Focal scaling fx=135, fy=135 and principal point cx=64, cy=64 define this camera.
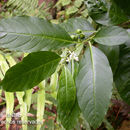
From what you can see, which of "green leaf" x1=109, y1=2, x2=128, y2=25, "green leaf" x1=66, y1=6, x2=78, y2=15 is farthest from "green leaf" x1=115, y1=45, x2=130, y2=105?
"green leaf" x1=66, y1=6, x2=78, y2=15

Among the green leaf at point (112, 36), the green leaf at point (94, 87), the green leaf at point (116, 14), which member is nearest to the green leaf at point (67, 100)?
the green leaf at point (94, 87)

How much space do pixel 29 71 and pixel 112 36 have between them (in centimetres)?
34

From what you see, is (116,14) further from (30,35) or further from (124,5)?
(30,35)

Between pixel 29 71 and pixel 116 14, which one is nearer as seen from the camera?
pixel 29 71

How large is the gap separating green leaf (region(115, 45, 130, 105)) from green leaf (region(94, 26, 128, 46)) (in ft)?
0.50

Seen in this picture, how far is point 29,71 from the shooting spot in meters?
0.47

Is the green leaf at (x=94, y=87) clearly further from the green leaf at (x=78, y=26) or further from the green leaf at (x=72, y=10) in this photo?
the green leaf at (x=72, y=10)

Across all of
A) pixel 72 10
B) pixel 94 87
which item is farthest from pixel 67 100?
pixel 72 10

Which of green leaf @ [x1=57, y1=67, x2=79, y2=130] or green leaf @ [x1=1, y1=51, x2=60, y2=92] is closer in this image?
green leaf @ [x1=1, y1=51, x2=60, y2=92]

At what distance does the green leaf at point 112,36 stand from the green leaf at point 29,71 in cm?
21

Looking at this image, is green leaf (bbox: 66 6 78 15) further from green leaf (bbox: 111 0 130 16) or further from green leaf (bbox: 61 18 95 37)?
green leaf (bbox: 111 0 130 16)

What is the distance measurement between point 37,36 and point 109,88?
332mm

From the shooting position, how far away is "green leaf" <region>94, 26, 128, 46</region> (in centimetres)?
50

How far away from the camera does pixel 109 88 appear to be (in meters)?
0.49
